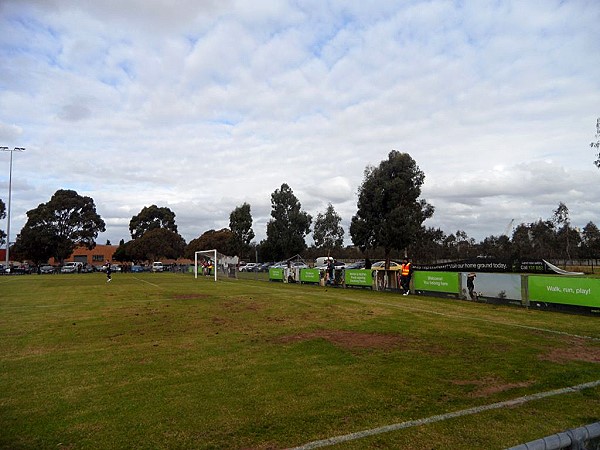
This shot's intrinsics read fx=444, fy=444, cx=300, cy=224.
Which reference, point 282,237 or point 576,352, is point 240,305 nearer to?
point 576,352

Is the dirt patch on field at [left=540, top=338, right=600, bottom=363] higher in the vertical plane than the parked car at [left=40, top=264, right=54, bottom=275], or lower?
lower

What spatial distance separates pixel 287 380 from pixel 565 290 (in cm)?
1299

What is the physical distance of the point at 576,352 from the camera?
30.8 ft

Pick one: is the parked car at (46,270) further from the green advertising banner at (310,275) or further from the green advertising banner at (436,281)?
the green advertising banner at (436,281)

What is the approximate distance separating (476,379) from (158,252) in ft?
292

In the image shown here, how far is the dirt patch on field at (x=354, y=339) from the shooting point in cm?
1001

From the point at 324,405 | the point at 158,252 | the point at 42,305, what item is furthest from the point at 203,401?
the point at 158,252

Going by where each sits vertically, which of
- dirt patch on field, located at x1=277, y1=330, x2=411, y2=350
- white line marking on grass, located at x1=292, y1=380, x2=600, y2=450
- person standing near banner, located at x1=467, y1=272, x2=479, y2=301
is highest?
person standing near banner, located at x1=467, y1=272, x2=479, y2=301

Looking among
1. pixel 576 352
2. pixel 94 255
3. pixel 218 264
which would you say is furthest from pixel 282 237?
pixel 94 255

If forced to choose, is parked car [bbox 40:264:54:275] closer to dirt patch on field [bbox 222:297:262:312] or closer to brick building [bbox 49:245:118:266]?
brick building [bbox 49:245:118:266]

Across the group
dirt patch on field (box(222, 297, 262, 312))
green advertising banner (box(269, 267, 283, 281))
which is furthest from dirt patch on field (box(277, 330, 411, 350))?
green advertising banner (box(269, 267, 283, 281))

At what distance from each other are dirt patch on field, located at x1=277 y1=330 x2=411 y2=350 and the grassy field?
0.17 feet

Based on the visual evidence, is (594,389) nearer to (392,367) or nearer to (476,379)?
(476,379)

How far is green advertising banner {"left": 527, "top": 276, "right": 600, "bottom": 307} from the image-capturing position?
48.9 ft
